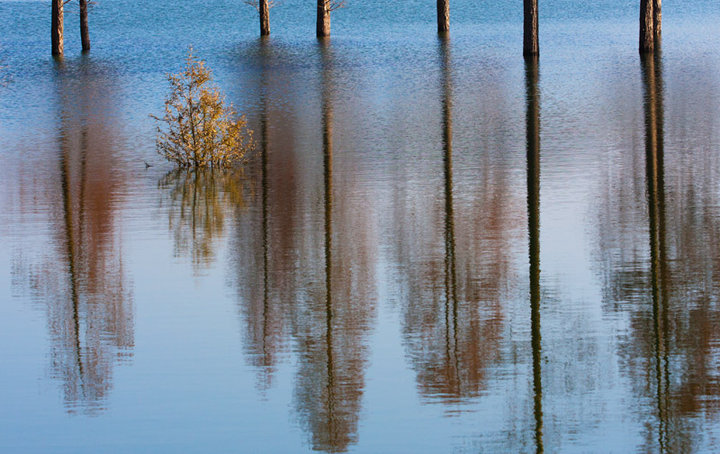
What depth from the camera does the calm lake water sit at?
25.0 feet

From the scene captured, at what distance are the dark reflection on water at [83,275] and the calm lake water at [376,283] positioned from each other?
3 cm

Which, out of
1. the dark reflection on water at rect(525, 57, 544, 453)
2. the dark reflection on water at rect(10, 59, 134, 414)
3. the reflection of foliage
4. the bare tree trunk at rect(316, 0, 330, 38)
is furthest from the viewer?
the bare tree trunk at rect(316, 0, 330, 38)

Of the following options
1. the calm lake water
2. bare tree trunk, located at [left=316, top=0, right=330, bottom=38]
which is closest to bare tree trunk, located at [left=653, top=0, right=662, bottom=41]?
bare tree trunk, located at [left=316, top=0, right=330, bottom=38]

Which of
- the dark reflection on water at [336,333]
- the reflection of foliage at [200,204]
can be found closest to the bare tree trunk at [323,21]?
the reflection of foliage at [200,204]

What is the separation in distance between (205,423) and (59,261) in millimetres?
5204

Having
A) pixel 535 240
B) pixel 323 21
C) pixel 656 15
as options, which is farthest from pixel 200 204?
pixel 323 21

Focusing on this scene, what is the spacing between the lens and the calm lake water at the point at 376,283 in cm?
761

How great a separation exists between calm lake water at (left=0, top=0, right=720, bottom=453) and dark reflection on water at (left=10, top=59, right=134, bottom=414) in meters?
0.03

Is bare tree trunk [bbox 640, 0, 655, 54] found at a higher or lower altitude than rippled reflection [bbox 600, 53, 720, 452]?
higher

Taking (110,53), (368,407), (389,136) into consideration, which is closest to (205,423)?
(368,407)

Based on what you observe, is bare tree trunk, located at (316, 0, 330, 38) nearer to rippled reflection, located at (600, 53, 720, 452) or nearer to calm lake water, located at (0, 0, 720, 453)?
calm lake water, located at (0, 0, 720, 453)

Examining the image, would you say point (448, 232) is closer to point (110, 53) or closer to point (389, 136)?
point (389, 136)

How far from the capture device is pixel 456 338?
30.3 ft

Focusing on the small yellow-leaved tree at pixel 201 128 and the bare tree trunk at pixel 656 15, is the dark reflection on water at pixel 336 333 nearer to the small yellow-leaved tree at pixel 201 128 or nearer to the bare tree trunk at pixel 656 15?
the small yellow-leaved tree at pixel 201 128
